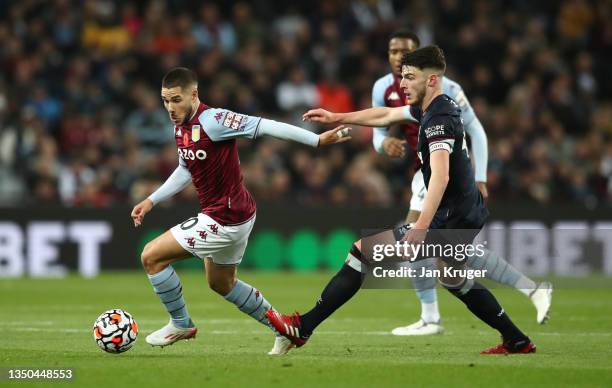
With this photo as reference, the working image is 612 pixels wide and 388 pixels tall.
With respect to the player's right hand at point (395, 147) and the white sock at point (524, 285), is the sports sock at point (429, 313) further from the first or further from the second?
the player's right hand at point (395, 147)

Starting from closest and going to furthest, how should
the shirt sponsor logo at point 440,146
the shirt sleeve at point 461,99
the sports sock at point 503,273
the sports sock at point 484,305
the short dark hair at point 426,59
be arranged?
the shirt sponsor logo at point 440,146 < the short dark hair at point 426,59 < the sports sock at point 484,305 < the sports sock at point 503,273 < the shirt sleeve at point 461,99

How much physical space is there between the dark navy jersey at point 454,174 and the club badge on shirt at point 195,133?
1688 millimetres

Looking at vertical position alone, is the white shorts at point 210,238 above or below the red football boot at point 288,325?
above

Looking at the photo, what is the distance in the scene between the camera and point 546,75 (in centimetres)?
2319

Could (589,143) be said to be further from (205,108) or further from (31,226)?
(205,108)

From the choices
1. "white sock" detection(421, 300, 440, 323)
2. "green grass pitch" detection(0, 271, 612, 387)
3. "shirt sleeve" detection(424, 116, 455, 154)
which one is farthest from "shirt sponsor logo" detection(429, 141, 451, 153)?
"white sock" detection(421, 300, 440, 323)

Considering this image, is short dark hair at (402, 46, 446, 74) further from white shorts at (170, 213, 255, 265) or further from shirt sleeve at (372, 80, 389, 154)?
shirt sleeve at (372, 80, 389, 154)

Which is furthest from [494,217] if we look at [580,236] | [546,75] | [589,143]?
[546,75]

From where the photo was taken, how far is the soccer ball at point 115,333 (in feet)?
28.4

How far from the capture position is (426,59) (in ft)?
27.6

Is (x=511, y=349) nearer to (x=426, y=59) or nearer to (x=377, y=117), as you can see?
(x=377, y=117)

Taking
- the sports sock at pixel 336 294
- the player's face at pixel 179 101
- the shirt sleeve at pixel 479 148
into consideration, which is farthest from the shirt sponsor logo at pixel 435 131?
the shirt sleeve at pixel 479 148

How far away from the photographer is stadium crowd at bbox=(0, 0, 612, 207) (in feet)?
64.9

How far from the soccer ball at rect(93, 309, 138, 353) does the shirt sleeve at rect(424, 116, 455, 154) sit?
2636 mm
